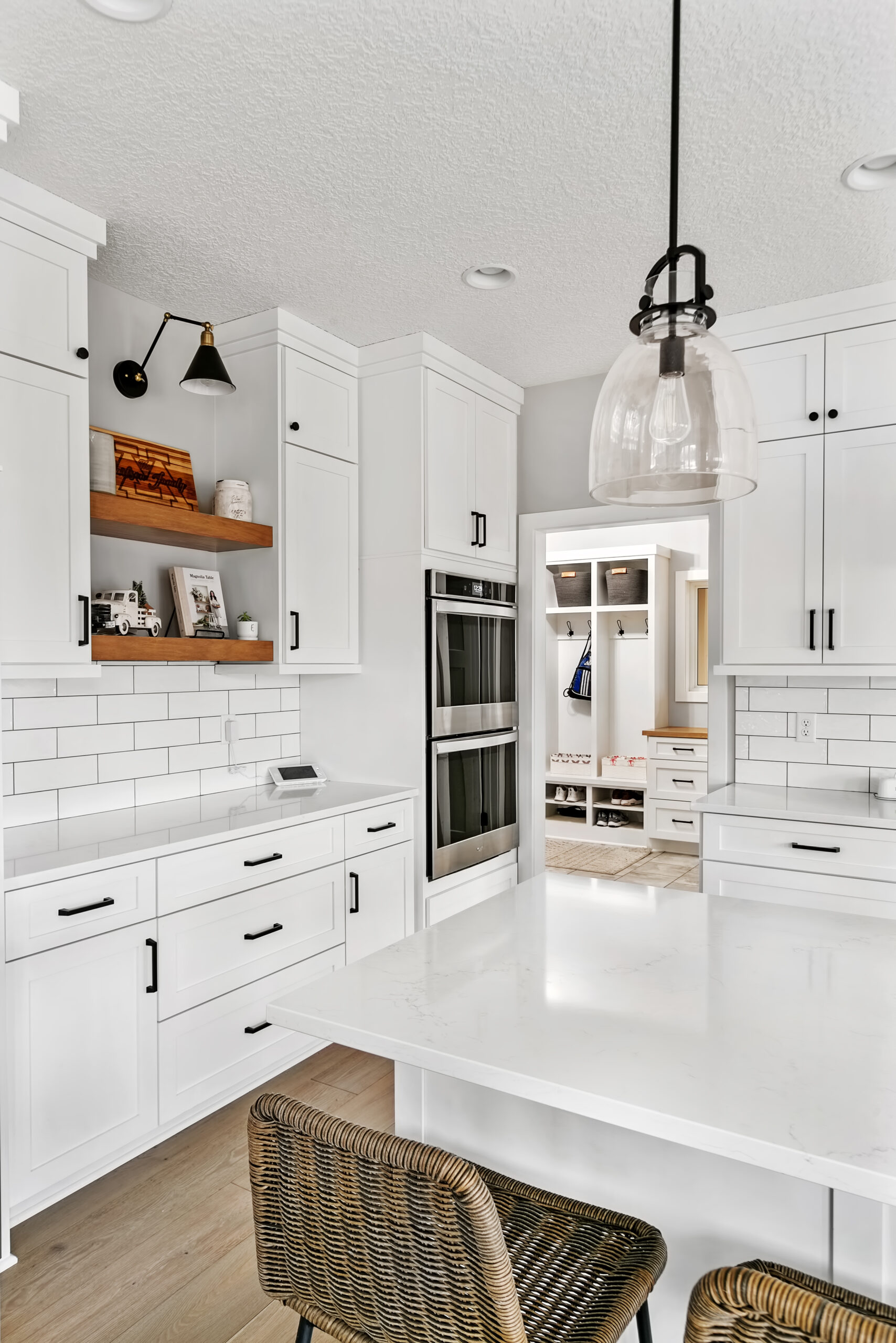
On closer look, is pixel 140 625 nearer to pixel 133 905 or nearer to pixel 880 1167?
pixel 133 905

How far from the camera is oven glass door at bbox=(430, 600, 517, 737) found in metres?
3.42

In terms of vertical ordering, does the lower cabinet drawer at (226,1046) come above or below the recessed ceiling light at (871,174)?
below

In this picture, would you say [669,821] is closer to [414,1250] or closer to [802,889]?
[802,889]

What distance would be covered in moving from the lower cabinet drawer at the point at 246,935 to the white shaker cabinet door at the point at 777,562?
174 cm

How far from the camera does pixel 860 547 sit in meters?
2.96

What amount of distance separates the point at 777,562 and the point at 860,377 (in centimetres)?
68

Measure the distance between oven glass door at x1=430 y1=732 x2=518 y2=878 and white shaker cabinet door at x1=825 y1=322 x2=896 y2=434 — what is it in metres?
1.85

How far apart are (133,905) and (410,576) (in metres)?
1.63

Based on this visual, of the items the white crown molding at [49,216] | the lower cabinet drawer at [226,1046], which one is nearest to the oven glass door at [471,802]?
the lower cabinet drawer at [226,1046]

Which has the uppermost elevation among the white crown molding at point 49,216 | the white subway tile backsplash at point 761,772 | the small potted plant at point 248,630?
the white crown molding at point 49,216

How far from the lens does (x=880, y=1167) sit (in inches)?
35.7

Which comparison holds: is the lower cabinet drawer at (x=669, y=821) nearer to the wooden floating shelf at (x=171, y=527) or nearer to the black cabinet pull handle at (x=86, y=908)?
the wooden floating shelf at (x=171, y=527)

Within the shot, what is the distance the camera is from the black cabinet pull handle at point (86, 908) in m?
2.09

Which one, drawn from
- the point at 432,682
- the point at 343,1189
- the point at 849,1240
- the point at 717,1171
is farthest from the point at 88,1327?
the point at 432,682
